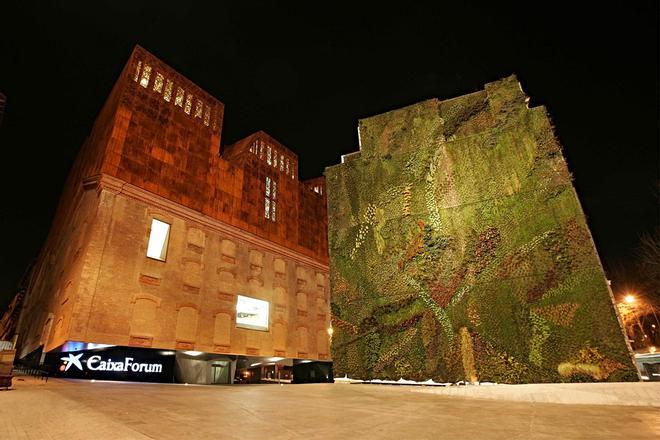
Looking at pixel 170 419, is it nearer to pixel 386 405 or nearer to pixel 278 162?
pixel 386 405

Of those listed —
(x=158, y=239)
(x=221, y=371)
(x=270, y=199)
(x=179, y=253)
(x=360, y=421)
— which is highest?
(x=270, y=199)

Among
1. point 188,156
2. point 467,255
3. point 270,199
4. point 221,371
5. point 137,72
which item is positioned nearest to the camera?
point 467,255

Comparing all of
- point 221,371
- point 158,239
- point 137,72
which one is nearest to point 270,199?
point 158,239

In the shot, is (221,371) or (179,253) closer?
(179,253)

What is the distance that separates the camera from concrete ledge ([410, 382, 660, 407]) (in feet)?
14.4

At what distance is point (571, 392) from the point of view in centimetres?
474

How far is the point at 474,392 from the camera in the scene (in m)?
5.32

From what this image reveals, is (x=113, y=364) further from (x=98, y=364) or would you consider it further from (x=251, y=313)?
(x=251, y=313)

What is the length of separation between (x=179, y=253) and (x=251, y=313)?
22.2 feet

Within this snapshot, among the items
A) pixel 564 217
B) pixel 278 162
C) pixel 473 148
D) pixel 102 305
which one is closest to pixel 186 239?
pixel 102 305

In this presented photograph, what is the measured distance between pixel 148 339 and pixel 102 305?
10.1 ft

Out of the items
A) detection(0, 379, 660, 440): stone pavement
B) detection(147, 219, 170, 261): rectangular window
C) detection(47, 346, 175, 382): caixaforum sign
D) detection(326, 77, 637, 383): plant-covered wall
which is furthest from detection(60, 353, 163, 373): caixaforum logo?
detection(326, 77, 637, 383): plant-covered wall

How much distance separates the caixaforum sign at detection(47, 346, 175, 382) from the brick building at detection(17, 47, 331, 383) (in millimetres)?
161

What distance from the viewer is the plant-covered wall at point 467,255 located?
560 centimetres
